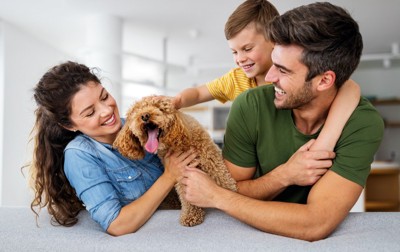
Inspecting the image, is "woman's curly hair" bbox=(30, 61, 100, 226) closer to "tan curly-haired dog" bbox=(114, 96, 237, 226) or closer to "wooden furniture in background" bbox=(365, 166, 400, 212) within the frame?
"tan curly-haired dog" bbox=(114, 96, 237, 226)

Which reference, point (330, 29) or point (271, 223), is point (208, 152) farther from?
point (330, 29)

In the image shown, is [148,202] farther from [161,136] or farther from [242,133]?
[242,133]

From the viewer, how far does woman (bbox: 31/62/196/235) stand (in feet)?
4.47

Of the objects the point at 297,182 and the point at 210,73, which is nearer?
the point at 297,182

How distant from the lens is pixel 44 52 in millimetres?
5883

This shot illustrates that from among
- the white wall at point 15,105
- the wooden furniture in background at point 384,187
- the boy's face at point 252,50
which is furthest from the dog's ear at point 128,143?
the wooden furniture in background at point 384,187

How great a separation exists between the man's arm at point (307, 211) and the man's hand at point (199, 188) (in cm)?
6

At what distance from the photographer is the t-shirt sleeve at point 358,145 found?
1.25m

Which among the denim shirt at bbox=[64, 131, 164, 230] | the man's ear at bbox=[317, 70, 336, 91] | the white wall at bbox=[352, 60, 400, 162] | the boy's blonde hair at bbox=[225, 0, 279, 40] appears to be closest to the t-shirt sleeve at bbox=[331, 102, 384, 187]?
the man's ear at bbox=[317, 70, 336, 91]

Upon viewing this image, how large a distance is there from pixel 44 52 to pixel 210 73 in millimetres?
3062

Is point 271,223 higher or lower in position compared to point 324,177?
lower

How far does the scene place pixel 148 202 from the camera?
51.8 inches

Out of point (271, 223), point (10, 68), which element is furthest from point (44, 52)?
point (271, 223)

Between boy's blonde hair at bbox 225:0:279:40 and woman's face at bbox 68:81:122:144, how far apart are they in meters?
0.81
